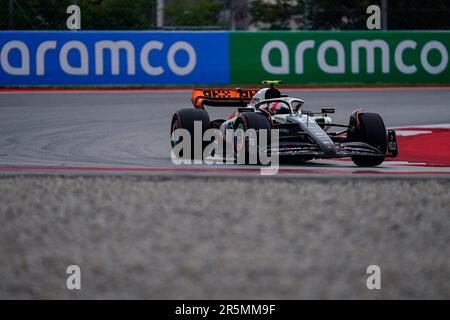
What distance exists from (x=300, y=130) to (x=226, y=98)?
4.89 ft

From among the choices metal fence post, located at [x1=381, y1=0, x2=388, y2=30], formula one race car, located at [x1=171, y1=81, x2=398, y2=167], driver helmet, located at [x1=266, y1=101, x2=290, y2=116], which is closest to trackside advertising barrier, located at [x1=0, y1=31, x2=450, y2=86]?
metal fence post, located at [x1=381, y1=0, x2=388, y2=30]

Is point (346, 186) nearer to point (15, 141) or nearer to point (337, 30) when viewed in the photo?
point (15, 141)

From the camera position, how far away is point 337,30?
19.6 metres

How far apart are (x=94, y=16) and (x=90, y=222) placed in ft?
46.1

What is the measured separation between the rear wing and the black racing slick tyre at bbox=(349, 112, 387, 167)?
155cm

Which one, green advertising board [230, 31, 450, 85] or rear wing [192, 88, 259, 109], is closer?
rear wing [192, 88, 259, 109]

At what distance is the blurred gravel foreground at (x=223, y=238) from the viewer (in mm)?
4551

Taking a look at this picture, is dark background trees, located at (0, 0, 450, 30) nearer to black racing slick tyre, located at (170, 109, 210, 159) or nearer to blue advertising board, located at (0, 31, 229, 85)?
blue advertising board, located at (0, 31, 229, 85)

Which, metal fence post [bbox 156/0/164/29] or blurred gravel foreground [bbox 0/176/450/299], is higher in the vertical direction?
metal fence post [bbox 156/0/164/29]

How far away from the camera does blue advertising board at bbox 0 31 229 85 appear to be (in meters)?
18.2

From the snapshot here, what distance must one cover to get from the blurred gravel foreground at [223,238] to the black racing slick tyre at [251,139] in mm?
2175

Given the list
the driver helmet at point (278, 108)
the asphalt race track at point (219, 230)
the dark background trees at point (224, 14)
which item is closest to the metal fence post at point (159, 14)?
the dark background trees at point (224, 14)

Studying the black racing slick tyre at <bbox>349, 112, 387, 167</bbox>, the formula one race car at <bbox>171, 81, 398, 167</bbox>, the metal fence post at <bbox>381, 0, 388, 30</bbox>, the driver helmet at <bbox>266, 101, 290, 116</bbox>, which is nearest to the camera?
the formula one race car at <bbox>171, 81, 398, 167</bbox>
